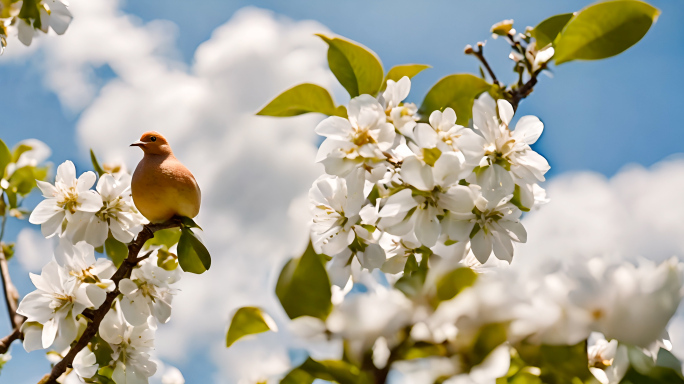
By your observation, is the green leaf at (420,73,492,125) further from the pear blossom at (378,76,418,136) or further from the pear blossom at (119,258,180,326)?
the pear blossom at (119,258,180,326)

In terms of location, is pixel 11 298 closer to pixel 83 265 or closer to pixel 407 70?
pixel 83 265

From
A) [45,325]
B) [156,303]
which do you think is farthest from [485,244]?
[45,325]

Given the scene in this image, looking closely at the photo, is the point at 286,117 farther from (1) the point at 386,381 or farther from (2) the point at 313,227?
(1) the point at 386,381

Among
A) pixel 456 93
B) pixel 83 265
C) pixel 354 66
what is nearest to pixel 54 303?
pixel 83 265

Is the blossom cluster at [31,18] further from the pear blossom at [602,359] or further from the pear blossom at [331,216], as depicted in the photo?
the pear blossom at [602,359]

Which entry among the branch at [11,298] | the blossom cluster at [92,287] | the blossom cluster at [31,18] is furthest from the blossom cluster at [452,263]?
the branch at [11,298]

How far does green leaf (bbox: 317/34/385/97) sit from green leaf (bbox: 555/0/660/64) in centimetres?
24

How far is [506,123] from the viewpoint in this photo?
0.65 m

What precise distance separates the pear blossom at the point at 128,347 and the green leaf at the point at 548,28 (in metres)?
0.77

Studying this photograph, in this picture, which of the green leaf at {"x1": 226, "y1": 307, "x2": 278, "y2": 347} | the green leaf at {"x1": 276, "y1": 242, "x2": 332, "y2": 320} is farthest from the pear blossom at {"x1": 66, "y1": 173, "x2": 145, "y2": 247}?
the green leaf at {"x1": 276, "y1": 242, "x2": 332, "y2": 320}

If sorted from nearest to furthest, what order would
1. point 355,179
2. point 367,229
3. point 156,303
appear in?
1. point 355,179
2. point 367,229
3. point 156,303

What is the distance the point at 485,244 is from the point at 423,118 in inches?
8.1

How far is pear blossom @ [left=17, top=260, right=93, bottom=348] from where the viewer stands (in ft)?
2.56

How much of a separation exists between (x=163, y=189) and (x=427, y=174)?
0.47 m
